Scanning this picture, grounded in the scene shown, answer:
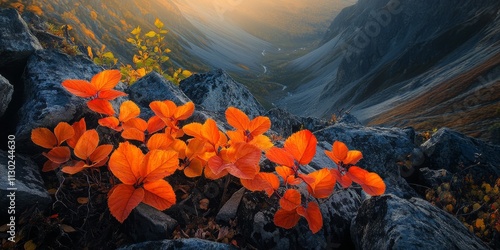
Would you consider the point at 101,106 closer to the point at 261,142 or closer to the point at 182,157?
the point at 182,157

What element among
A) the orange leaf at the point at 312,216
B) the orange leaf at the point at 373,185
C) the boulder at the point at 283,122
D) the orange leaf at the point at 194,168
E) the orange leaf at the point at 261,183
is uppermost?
the orange leaf at the point at 373,185

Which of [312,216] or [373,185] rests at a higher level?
[373,185]

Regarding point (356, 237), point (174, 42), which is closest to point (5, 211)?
point (356, 237)

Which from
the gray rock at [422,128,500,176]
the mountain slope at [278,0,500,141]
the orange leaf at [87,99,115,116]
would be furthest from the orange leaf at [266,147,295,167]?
the mountain slope at [278,0,500,141]

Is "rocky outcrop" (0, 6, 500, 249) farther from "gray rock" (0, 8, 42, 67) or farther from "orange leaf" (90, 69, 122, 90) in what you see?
"orange leaf" (90, 69, 122, 90)

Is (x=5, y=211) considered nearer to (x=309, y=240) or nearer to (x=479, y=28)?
(x=309, y=240)

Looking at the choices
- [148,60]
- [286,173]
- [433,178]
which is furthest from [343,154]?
[148,60]

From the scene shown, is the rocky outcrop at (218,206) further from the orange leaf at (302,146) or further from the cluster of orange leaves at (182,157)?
the orange leaf at (302,146)

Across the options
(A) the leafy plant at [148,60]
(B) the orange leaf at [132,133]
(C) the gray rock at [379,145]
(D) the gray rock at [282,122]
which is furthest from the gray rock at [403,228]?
(D) the gray rock at [282,122]
